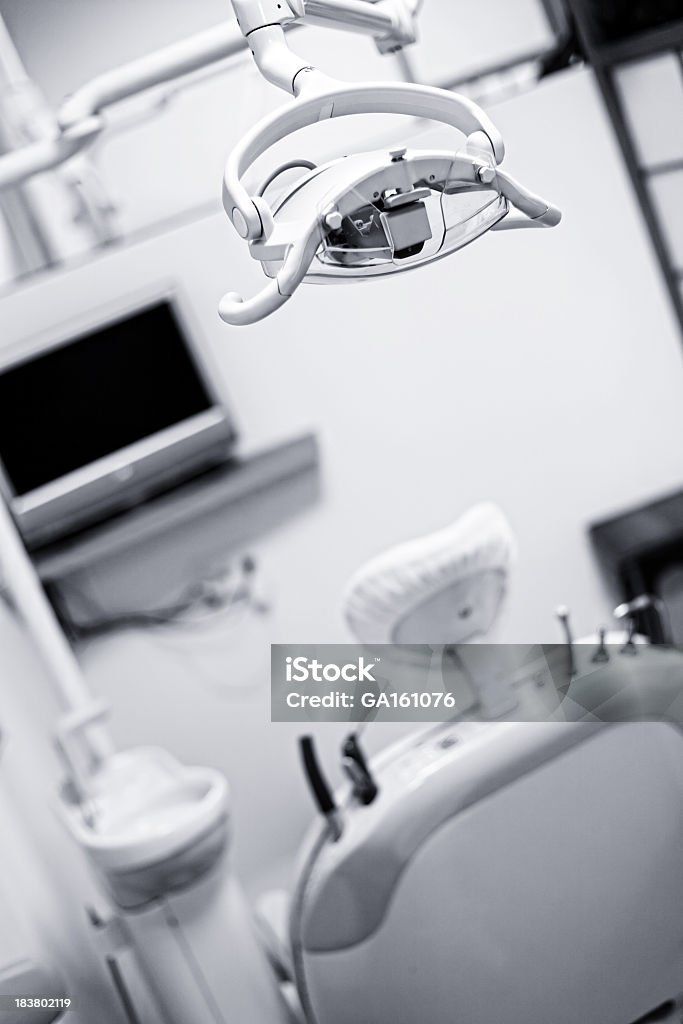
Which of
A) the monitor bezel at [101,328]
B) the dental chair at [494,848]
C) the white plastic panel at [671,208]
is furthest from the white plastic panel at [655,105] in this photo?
the dental chair at [494,848]

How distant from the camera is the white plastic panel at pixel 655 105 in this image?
8.41 feet

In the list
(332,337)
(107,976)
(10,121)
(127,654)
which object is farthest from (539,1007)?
(10,121)

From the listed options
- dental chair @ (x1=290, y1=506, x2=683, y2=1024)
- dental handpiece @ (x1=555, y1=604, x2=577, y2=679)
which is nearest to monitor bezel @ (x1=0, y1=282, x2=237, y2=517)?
dental chair @ (x1=290, y1=506, x2=683, y2=1024)

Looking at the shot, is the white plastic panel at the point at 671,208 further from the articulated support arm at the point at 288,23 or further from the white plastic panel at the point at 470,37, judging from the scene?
the articulated support arm at the point at 288,23

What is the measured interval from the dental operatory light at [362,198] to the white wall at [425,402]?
157cm

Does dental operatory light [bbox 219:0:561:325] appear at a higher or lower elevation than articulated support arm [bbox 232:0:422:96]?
lower

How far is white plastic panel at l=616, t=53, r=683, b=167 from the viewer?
256cm

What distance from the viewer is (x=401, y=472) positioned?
2.90 metres

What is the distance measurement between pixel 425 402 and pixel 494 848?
1.47 meters

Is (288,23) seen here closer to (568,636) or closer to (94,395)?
(568,636)

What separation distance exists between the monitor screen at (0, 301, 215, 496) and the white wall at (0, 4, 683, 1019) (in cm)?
21

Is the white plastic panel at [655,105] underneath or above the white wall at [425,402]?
above

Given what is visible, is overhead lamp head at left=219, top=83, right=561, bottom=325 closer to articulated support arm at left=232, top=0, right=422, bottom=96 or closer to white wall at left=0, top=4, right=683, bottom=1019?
articulated support arm at left=232, top=0, right=422, bottom=96

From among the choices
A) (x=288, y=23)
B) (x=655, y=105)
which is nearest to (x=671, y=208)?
(x=655, y=105)
